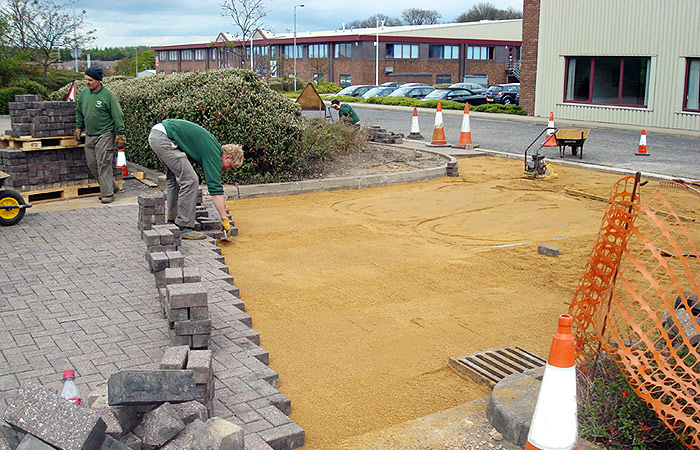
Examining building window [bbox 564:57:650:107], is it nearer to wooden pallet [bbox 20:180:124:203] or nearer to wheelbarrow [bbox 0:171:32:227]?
wooden pallet [bbox 20:180:124:203]

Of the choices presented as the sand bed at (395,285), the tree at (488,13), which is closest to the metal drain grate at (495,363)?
the sand bed at (395,285)

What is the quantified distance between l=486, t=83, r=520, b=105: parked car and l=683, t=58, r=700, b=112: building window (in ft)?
43.2

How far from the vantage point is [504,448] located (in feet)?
12.8

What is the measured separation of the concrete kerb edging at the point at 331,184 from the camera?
11328 mm

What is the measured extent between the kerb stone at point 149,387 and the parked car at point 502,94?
3388cm

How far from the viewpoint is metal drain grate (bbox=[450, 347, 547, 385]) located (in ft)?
15.7

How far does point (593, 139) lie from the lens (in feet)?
65.9

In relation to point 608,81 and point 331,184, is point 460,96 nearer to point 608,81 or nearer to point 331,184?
point 608,81

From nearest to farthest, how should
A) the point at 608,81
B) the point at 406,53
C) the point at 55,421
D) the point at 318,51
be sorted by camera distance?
the point at 55,421
the point at 608,81
the point at 406,53
the point at 318,51

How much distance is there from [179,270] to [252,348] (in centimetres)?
92

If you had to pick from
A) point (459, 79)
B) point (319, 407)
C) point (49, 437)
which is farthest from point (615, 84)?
point (459, 79)

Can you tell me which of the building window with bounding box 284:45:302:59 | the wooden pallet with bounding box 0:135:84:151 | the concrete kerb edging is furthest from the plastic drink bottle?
the building window with bounding box 284:45:302:59

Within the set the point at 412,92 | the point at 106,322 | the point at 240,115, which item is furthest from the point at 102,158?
the point at 412,92

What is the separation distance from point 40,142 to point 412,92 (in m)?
29.9
